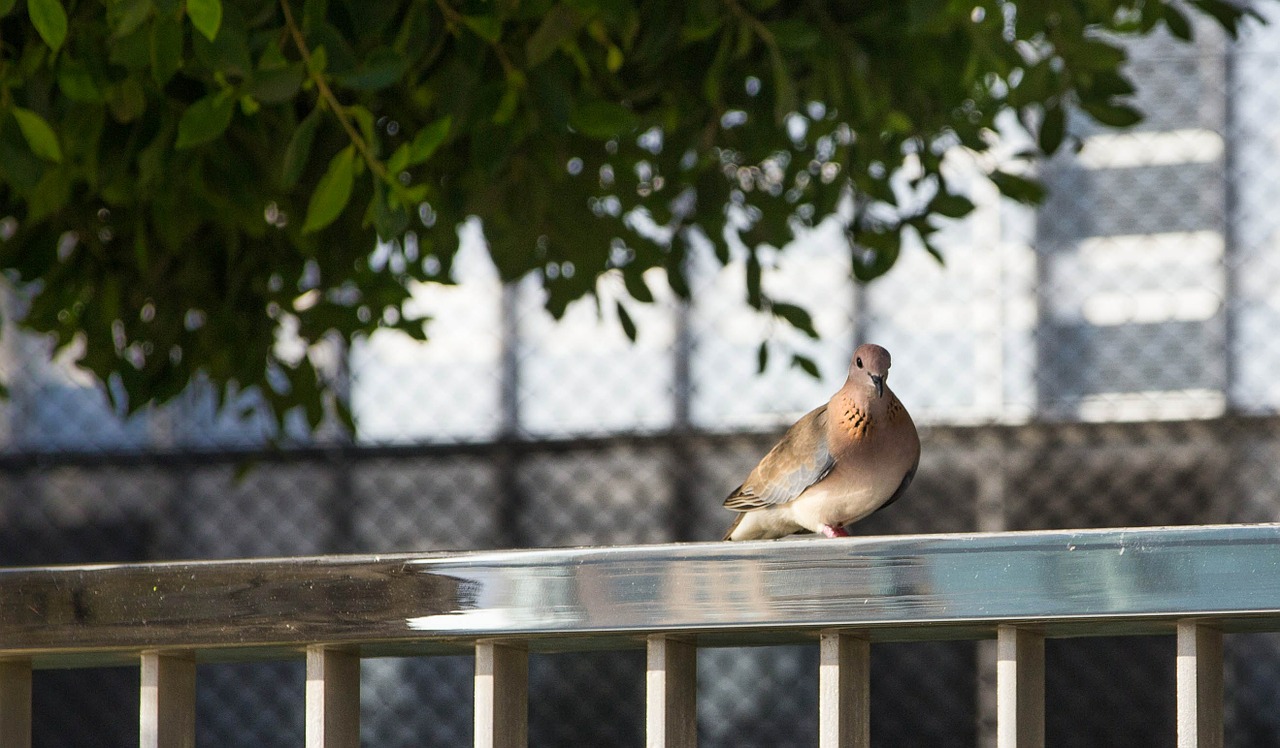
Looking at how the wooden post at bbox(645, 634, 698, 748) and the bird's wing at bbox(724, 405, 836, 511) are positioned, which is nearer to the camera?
the wooden post at bbox(645, 634, 698, 748)

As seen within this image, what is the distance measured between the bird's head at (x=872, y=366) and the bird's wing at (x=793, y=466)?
3.1 inches

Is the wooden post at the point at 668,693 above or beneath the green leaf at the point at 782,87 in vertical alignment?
beneath

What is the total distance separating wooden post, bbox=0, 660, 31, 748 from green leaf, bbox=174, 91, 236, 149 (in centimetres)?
60

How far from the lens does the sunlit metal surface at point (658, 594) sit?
76 centimetres

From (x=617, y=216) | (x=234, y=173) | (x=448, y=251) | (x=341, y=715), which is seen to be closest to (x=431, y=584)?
(x=341, y=715)

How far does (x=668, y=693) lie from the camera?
870 millimetres

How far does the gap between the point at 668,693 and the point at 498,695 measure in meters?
0.11

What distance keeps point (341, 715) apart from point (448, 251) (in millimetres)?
1331

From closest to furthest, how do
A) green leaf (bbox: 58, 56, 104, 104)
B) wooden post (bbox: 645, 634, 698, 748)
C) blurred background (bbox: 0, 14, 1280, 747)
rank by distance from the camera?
1. wooden post (bbox: 645, 634, 698, 748)
2. green leaf (bbox: 58, 56, 104, 104)
3. blurred background (bbox: 0, 14, 1280, 747)

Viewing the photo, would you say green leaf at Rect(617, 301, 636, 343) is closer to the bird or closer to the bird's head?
the bird

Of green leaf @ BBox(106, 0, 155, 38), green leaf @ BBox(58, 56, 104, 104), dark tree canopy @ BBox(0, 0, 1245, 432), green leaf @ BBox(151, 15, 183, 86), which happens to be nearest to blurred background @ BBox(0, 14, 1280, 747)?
dark tree canopy @ BBox(0, 0, 1245, 432)

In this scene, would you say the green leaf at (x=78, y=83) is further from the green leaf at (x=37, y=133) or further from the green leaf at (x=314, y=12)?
the green leaf at (x=314, y=12)

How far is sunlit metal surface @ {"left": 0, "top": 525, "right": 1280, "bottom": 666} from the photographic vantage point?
765mm

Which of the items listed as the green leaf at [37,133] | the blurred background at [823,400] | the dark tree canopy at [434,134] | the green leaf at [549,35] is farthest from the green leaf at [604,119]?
the blurred background at [823,400]
